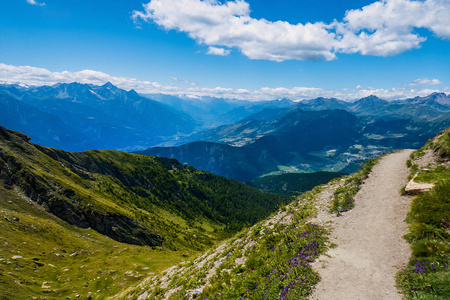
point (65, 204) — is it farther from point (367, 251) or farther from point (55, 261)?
point (367, 251)

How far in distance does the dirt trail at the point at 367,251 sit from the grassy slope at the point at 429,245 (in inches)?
26.0

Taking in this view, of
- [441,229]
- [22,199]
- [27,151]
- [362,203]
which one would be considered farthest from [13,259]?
[27,151]

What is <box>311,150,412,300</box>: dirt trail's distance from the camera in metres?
10.4

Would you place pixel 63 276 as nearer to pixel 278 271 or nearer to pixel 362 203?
pixel 278 271

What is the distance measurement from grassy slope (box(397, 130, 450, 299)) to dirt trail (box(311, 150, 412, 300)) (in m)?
0.66

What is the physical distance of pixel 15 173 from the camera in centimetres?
7156

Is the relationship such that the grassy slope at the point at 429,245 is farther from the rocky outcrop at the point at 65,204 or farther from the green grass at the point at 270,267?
the rocky outcrop at the point at 65,204

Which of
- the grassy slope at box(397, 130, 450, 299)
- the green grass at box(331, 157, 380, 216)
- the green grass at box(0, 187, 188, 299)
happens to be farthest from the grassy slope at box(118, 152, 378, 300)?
the green grass at box(0, 187, 188, 299)

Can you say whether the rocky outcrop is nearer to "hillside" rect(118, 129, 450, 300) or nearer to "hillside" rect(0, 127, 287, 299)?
"hillside" rect(0, 127, 287, 299)

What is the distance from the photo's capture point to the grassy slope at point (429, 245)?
30.0 ft

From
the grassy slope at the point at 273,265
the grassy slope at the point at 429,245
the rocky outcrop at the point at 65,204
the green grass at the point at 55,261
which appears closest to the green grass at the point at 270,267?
the grassy slope at the point at 273,265

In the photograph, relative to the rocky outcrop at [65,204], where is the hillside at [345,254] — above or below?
above

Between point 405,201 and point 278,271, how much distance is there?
45.0ft

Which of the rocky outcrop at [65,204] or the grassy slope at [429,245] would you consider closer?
the grassy slope at [429,245]
